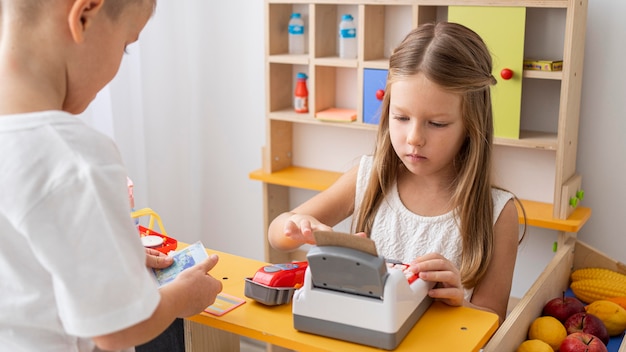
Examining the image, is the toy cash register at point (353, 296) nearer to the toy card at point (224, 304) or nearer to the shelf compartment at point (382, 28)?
the toy card at point (224, 304)

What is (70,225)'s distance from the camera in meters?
0.81

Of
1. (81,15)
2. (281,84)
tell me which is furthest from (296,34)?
(81,15)

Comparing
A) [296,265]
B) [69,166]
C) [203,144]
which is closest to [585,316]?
[296,265]

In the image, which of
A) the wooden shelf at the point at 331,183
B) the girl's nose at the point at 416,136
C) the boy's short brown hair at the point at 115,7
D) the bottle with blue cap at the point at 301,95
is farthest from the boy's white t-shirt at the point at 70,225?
the bottle with blue cap at the point at 301,95

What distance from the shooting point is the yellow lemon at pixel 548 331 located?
5.00 ft

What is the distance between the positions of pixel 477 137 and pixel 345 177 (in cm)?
39

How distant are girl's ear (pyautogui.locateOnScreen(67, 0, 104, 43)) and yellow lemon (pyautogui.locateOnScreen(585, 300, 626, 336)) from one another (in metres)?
1.35

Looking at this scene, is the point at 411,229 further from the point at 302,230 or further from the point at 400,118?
the point at 302,230

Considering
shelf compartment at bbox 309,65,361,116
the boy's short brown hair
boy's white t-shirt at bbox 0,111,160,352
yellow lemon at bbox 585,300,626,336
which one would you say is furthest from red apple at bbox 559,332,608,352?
shelf compartment at bbox 309,65,361,116

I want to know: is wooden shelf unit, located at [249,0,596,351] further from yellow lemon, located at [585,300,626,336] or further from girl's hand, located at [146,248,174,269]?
girl's hand, located at [146,248,174,269]

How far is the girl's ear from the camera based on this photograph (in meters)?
0.85

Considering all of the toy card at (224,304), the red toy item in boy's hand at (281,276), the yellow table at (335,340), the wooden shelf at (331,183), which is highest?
the red toy item in boy's hand at (281,276)

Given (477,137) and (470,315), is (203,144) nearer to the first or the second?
(477,137)

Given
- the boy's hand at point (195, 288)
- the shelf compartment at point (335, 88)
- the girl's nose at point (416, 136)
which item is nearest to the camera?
the boy's hand at point (195, 288)
